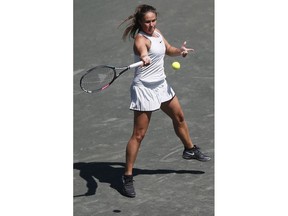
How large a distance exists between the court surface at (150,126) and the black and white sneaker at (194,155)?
0.08 meters

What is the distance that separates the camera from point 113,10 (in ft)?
60.3

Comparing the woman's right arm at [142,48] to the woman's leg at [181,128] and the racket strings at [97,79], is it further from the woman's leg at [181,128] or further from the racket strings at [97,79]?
the woman's leg at [181,128]

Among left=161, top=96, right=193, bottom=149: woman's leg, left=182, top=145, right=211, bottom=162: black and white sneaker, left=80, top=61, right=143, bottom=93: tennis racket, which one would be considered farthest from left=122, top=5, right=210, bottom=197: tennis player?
left=182, top=145, right=211, bottom=162: black and white sneaker

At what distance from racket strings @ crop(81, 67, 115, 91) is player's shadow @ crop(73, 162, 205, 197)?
1387mm

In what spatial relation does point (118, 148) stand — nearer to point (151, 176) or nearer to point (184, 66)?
point (151, 176)

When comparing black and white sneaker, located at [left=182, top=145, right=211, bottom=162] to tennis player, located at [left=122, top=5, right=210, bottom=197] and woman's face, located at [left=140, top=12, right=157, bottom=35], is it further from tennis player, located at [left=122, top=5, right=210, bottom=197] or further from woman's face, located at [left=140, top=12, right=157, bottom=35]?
woman's face, located at [left=140, top=12, right=157, bottom=35]

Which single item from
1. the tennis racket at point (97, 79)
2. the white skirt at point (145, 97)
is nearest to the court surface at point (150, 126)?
the white skirt at point (145, 97)

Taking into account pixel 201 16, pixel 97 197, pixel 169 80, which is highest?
pixel 201 16

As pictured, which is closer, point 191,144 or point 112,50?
point 191,144

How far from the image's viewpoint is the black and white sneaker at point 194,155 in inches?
464

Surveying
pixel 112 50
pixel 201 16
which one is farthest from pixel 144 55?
pixel 201 16

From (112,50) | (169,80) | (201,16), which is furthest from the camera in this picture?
(201,16)

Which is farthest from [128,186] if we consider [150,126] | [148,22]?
[150,126]
